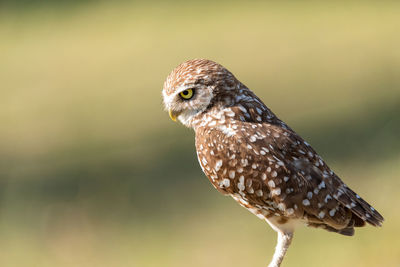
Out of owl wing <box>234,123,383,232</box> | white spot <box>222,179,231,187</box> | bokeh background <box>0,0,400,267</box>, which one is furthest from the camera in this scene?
bokeh background <box>0,0,400,267</box>

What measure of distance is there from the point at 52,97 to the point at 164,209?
292 inches

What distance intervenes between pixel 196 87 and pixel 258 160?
55 cm

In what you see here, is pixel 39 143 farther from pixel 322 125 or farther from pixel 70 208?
pixel 322 125

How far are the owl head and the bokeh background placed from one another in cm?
187

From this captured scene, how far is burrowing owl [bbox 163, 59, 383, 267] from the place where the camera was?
4.12 m

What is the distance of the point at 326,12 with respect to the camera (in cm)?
1866

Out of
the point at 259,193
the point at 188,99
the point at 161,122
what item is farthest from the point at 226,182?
the point at 161,122

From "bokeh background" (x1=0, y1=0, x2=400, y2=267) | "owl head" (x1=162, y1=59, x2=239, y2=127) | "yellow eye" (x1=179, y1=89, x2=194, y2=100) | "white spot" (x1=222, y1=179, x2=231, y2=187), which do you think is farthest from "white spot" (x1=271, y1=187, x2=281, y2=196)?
"bokeh background" (x1=0, y1=0, x2=400, y2=267)

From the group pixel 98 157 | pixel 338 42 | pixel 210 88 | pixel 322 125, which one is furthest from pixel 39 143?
pixel 210 88

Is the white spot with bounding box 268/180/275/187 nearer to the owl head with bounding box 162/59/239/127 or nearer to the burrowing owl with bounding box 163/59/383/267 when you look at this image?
the burrowing owl with bounding box 163/59/383/267

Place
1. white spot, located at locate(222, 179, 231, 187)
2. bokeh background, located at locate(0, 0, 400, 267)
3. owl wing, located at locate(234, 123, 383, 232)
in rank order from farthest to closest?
bokeh background, located at locate(0, 0, 400, 267) → white spot, located at locate(222, 179, 231, 187) → owl wing, located at locate(234, 123, 383, 232)

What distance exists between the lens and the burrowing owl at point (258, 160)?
4.12 meters

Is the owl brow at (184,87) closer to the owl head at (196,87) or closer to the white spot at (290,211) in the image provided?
the owl head at (196,87)

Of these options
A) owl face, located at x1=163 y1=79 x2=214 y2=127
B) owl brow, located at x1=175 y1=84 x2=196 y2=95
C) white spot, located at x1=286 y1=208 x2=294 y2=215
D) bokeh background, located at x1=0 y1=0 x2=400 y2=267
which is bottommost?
bokeh background, located at x1=0 y1=0 x2=400 y2=267
